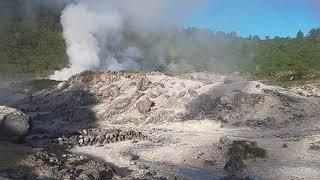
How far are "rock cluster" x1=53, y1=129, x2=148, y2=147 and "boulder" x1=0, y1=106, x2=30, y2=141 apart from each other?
9.84ft

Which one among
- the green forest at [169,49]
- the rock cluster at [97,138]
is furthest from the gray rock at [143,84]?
the green forest at [169,49]

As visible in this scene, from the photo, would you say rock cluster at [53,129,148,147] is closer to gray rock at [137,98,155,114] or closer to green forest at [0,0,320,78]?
gray rock at [137,98,155,114]

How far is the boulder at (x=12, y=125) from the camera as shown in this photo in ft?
116

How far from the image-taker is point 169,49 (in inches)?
4734

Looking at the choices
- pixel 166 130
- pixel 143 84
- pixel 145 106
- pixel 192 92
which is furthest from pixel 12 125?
pixel 143 84

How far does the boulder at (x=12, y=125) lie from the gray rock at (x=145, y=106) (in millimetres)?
13520

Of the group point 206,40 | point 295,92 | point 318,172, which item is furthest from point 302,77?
point 206,40

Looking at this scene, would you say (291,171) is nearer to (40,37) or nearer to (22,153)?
(22,153)

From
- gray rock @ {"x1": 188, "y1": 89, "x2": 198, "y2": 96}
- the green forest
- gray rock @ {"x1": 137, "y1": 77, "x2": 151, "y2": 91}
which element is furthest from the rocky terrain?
the green forest

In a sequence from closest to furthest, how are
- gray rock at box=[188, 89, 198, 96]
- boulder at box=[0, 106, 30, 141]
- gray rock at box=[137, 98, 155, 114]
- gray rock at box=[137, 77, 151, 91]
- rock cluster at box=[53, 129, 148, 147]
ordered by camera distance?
boulder at box=[0, 106, 30, 141]
rock cluster at box=[53, 129, 148, 147]
gray rock at box=[137, 98, 155, 114]
gray rock at box=[188, 89, 198, 96]
gray rock at box=[137, 77, 151, 91]

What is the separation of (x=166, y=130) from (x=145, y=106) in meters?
5.93

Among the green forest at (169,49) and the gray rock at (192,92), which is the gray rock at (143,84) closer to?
the gray rock at (192,92)

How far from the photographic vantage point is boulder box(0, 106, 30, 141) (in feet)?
116

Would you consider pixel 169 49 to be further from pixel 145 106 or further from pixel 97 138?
pixel 97 138
